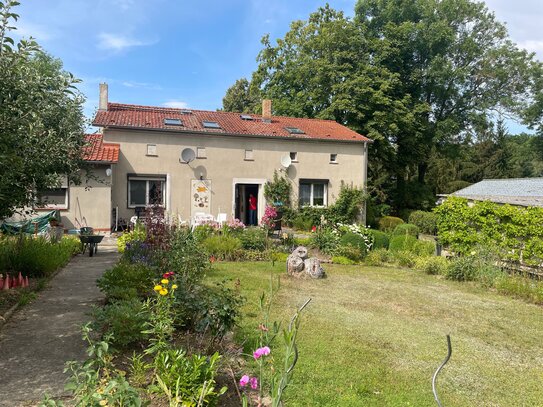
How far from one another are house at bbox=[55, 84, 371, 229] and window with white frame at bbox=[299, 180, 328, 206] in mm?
51

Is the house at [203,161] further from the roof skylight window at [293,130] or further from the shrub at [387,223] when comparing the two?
the shrub at [387,223]

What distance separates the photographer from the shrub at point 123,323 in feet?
14.2

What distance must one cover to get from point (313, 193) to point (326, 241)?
8050mm

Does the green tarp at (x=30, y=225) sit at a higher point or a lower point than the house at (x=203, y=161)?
lower

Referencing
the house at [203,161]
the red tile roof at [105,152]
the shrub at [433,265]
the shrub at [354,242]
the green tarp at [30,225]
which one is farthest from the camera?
the house at [203,161]

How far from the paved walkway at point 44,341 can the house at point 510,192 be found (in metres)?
11.9

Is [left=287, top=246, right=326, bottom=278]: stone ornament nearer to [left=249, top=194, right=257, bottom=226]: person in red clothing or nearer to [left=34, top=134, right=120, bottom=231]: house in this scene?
[left=34, top=134, right=120, bottom=231]: house

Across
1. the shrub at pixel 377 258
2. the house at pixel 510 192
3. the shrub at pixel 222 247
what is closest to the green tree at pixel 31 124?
the shrub at pixel 222 247

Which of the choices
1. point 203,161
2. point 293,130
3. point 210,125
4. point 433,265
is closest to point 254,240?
point 433,265

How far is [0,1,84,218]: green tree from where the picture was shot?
4164 mm

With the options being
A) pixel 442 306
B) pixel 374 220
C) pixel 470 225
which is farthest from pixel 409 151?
pixel 442 306

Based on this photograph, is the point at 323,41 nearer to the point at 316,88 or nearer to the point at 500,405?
the point at 316,88

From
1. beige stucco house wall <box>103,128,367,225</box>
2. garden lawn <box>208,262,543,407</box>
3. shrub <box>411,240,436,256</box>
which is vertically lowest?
garden lawn <box>208,262,543,407</box>

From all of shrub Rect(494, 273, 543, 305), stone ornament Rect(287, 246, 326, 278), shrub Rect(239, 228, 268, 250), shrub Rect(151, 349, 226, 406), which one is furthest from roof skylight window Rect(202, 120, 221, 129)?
shrub Rect(151, 349, 226, 406)
